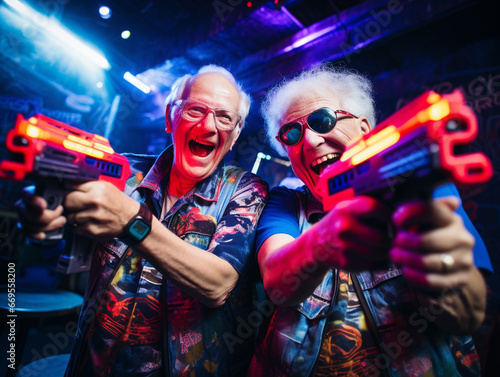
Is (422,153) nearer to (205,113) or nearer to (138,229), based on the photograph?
(138,229)

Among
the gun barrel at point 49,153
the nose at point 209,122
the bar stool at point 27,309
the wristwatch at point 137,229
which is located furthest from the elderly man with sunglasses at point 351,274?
the bar stool at point 27,309

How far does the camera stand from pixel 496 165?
2.69 meters

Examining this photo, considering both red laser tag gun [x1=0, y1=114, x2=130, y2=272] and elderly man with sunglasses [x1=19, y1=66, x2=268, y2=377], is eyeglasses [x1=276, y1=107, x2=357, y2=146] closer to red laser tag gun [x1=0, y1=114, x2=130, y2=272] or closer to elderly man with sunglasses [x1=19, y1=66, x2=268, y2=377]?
elderly man with sunglasses [x1=19, y1=66, x2=268, y2=377]

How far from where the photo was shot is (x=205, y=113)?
1.77 meters

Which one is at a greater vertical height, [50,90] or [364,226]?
[50,90]

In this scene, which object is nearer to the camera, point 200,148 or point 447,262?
point 447,262

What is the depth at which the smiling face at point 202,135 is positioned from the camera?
5.64 feet

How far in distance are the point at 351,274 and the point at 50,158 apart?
61.2 inches

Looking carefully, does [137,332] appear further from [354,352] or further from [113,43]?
[113,43]

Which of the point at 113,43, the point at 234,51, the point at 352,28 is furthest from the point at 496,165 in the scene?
the point at 113,43

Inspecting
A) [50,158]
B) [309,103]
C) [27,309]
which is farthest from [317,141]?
[27,309]

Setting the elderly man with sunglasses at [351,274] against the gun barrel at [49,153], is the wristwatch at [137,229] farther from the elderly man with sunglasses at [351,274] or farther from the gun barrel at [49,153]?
the elderly man with sunglasses at [351,274]

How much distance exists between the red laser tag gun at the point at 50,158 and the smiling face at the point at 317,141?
3.96 ft

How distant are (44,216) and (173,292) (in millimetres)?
790
